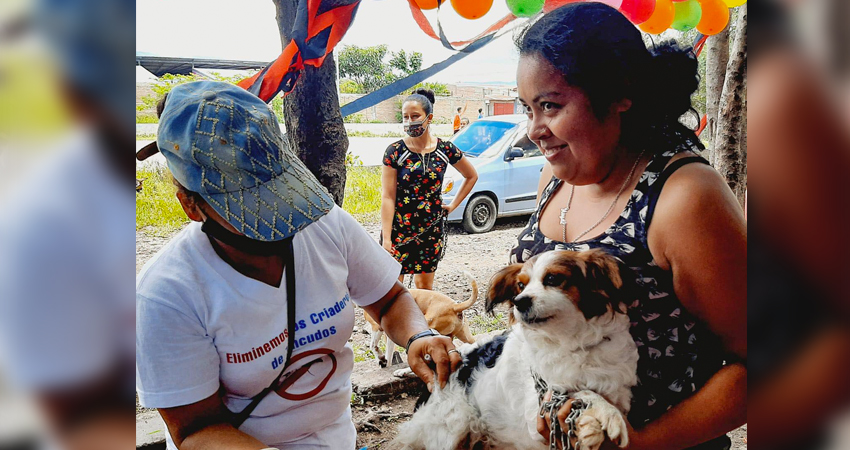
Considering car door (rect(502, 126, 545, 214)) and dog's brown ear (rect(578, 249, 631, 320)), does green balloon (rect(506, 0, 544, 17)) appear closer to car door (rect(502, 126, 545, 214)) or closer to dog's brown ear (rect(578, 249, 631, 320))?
dog's brown ear (rect(578, 249, 631, 320))

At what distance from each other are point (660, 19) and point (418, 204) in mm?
1784

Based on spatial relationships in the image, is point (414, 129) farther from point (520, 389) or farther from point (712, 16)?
point (520, 389)

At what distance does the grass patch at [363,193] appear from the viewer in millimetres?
7152

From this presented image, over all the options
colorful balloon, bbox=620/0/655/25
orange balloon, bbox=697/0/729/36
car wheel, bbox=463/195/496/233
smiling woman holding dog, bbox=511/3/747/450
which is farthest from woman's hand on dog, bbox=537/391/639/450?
car wheel, bbox=463/195/496/233

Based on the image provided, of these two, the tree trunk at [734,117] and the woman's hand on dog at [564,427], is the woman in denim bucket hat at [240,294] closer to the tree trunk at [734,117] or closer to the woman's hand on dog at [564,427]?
the woman's hand on dog at [564,427]

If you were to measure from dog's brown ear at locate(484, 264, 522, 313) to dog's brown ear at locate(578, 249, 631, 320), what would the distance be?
0.14 meters

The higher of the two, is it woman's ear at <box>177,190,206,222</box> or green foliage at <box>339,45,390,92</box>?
green foliage at <box>339,45,390,92</box>

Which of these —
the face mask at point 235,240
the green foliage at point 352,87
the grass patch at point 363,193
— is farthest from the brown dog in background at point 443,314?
the grass patch at point 363,193

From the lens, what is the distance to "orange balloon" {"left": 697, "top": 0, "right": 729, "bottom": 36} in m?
2.49

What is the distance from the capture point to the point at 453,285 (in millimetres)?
5637

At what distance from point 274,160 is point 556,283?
644 millimetres

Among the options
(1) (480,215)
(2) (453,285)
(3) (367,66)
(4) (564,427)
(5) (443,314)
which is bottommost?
(2) (453,285)

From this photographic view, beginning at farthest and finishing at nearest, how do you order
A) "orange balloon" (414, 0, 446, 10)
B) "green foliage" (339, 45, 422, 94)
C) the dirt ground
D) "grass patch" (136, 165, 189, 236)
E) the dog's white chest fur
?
"green foliage" (339, 45, 422, 94) → "grass patch" (136, 165, 189, 236) → the dirt ground → "orange balloon" (414, 0, 446, 10) → the dog's white chest fur

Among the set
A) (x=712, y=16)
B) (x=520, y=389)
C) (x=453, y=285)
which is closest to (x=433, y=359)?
(x=520, y=389)
